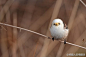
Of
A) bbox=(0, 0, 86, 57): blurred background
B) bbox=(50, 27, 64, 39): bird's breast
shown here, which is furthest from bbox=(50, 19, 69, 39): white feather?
bbox=(0, 0, 86, 57): blurred background

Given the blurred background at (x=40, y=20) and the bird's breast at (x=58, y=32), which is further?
the blurred background at (x=40, y=20)

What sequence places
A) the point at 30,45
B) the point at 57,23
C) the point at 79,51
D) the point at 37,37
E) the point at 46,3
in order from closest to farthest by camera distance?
the point at 57,23, the point at 79,51, the point at 30,45, the point at 37,37, the point at 46,3

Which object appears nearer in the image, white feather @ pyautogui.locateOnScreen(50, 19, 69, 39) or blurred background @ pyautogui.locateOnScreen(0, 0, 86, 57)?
white feather @ pyautogui.locateOnScreen(50, 19, 69, 39)

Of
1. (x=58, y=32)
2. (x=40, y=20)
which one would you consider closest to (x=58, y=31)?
(x=58, y=32)

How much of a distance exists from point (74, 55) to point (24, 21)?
1.51 m

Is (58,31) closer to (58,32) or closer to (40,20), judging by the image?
(58,32)

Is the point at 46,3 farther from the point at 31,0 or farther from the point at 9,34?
the point at 9,34

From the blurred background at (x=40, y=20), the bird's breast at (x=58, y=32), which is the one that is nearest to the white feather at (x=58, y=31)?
the bird's breast at (x=58, y=32)

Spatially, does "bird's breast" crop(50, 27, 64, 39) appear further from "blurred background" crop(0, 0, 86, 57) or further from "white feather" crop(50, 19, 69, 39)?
"blurred background" crop(0, 0, 86, 57)

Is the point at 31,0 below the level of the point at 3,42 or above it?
above

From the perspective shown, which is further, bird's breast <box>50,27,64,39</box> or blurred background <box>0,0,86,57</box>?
blurred background <box>0,0,86,57</box>

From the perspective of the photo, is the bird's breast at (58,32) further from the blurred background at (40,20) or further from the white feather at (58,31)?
the blurred background at (40,20)

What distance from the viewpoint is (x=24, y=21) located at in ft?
11.2

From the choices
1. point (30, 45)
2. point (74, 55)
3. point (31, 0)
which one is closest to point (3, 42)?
point (30, 45)
